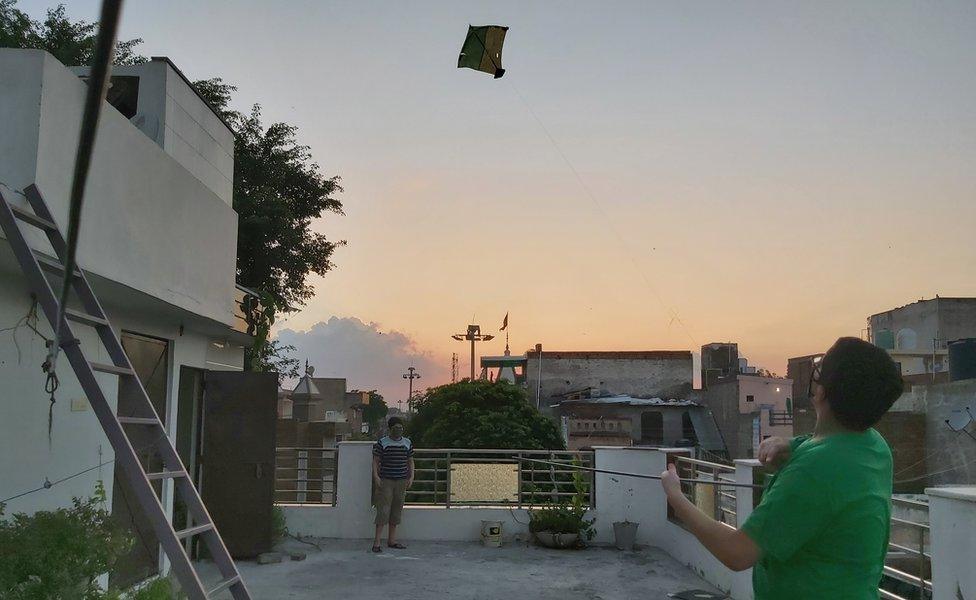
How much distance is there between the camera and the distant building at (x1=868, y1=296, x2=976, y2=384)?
1363 inches

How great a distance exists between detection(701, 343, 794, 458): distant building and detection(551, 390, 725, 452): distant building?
939mm

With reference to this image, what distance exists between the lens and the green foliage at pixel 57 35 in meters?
15.5

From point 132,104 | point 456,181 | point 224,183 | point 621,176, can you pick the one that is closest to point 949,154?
point 621,176

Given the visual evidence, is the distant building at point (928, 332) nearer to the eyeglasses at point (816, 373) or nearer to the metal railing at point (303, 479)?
the metal railing at point (303, 479)

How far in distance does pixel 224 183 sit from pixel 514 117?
3101 millimetres

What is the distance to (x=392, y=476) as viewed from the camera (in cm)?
979

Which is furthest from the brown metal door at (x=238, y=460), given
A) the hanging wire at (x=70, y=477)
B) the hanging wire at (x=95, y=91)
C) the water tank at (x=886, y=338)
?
the water tank at (x=886, y=338)

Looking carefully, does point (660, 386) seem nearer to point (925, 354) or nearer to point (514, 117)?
point (925, 354)

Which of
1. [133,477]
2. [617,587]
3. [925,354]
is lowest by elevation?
[617,587]

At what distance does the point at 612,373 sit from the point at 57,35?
3195 cm

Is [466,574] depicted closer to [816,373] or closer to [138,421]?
[138,421]

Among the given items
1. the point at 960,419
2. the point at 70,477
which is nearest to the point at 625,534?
the point at 70,477

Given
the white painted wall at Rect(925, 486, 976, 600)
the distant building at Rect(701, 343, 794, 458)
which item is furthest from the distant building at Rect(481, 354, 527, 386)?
the white painted wall at Rect(925, 486, 976, 600)

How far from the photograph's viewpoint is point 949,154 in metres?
9.02
